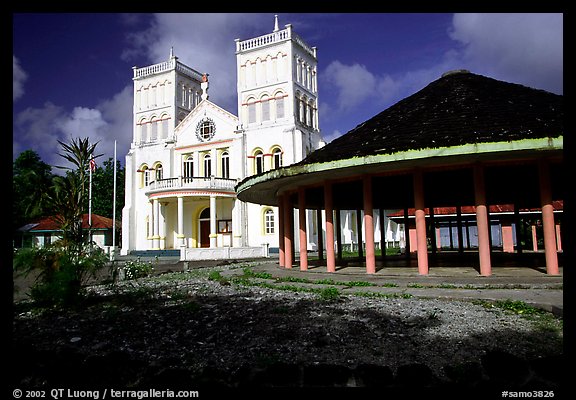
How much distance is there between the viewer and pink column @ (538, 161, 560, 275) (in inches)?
377

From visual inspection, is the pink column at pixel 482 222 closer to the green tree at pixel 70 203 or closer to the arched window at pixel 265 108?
the green tree at pixel 70 203

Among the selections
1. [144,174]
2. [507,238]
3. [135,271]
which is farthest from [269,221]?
[135,271]

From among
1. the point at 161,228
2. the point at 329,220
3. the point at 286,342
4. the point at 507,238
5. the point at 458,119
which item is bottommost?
the point at 286,342

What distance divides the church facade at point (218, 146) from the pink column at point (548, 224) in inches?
906

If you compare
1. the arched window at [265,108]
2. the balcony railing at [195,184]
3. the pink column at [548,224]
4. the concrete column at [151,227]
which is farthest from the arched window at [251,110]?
the pink column at [548,224]

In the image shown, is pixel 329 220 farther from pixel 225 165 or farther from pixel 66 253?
pixel 225 165

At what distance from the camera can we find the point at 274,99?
112 ft

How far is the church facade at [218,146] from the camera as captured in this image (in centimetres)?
3300

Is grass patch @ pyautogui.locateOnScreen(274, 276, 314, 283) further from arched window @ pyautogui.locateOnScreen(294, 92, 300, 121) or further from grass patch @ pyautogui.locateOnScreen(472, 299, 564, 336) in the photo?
arched window @ pyautogui.locateOnScreen(294, 92, 300, 121)

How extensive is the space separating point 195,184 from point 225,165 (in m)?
3.96

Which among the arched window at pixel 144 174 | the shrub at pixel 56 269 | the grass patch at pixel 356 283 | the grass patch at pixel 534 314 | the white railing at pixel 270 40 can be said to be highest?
the white railing at pixel 270 40

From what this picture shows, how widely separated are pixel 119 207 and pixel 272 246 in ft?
102

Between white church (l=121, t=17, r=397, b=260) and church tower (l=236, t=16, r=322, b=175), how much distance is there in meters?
0.08
